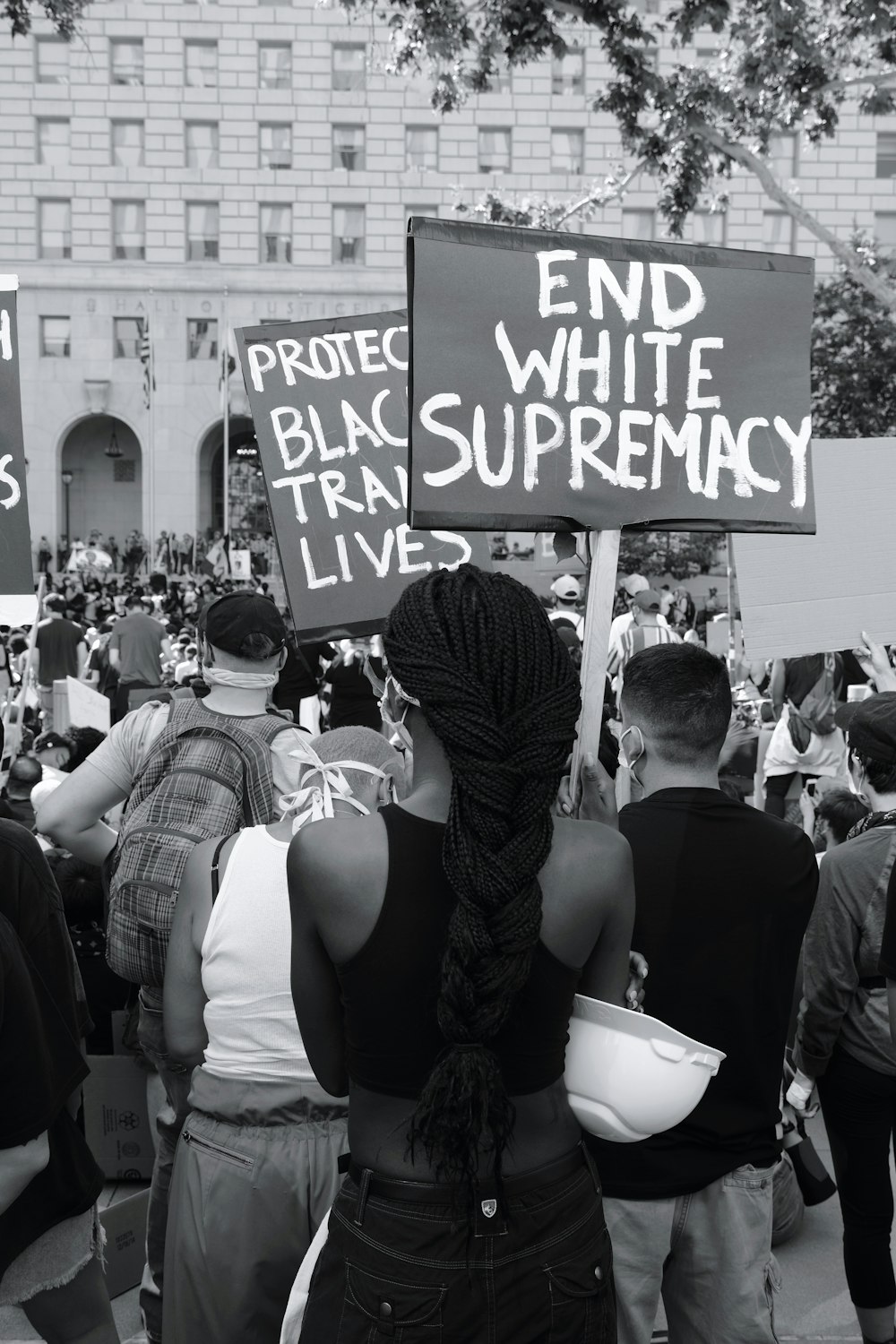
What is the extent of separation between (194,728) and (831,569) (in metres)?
1.96

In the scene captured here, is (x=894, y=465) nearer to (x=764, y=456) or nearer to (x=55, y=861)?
(x=764, y=456)

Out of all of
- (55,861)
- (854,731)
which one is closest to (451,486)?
(854,731)

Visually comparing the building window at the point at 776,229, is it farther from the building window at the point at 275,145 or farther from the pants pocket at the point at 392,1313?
the pants pocket at the point at 392,1313

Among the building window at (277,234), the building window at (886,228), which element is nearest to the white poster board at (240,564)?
the building window at (277,234)

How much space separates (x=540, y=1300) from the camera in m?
1.84

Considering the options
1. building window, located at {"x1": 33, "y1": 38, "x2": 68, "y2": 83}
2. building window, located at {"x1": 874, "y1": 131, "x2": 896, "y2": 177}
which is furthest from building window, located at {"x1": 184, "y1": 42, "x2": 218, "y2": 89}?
building window, located at {"x1": 874, "y1": 131, "x2": 896, "y2": 177}

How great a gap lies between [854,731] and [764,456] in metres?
0.78

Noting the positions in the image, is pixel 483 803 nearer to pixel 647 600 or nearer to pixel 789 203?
pixel 647 600

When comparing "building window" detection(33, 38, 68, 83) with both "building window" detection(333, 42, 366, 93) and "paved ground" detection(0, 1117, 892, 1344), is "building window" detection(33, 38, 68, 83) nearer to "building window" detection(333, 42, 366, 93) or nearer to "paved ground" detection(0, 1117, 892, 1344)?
"building window" detection(333, 42, 366, 93)

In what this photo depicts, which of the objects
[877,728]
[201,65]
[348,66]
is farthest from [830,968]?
[201,65]

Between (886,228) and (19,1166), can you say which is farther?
(886,228)

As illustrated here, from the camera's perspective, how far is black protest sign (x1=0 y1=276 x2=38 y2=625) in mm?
3361

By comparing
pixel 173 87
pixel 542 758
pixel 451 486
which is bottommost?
pixel 542 758

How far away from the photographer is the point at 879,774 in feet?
10.5
